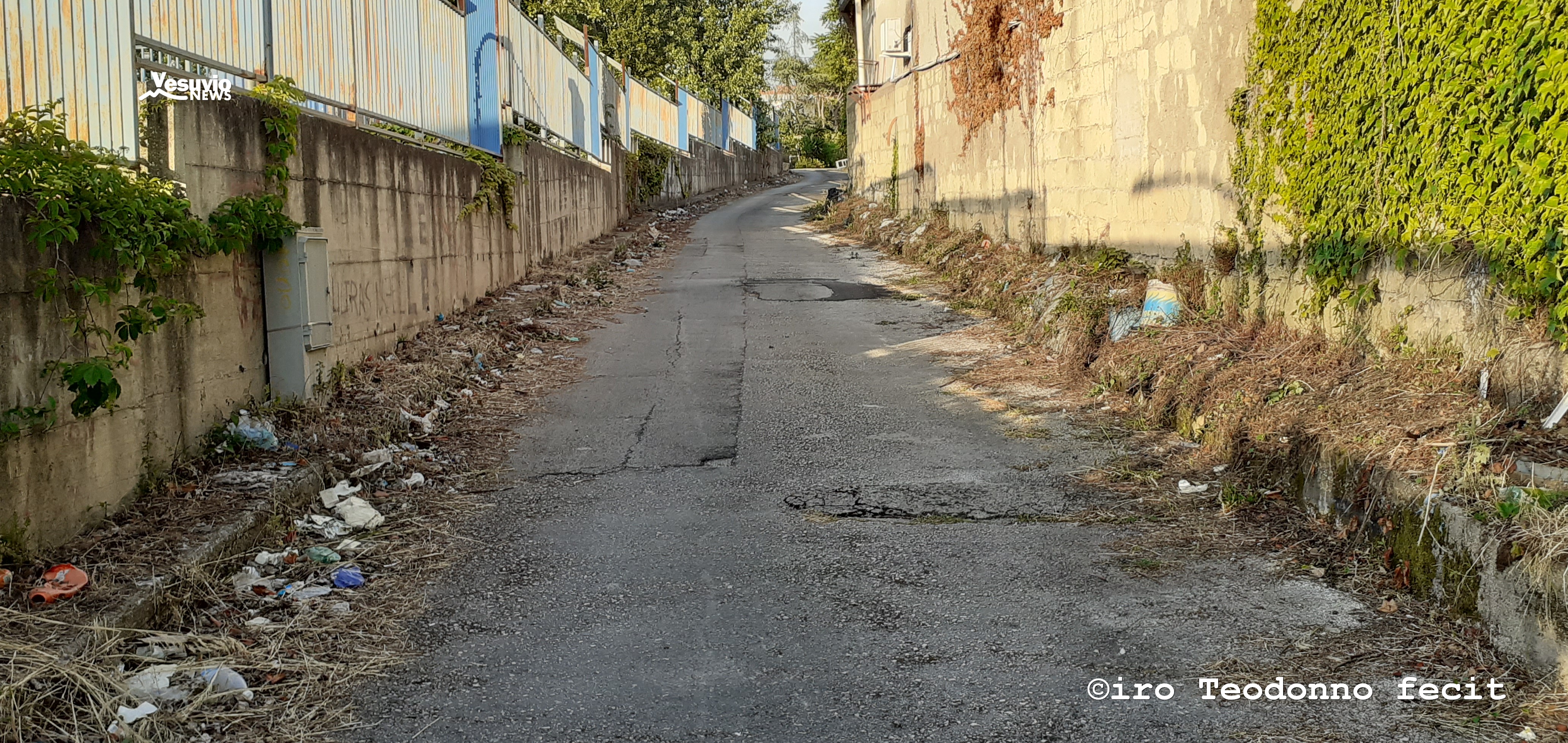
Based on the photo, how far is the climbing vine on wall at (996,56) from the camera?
12.1 m

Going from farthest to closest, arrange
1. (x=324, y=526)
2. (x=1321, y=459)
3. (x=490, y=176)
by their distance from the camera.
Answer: (x=490, y=176) → (x=324, y=526) → (x=1321, y=459)

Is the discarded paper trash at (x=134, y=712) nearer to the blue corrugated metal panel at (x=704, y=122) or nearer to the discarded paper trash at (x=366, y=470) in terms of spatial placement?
the discarded paper trash at (x=366, y=470)

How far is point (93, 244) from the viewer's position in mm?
4484

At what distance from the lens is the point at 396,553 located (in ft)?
16.1

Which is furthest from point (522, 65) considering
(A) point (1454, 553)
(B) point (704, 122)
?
(B) point (704, 122)

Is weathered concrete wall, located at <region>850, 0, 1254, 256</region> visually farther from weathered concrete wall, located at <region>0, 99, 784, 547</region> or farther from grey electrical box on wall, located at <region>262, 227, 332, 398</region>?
grey electrical box on wall, located at <region>262, 227, 332, 398</region>

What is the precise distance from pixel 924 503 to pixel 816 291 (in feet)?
26.9

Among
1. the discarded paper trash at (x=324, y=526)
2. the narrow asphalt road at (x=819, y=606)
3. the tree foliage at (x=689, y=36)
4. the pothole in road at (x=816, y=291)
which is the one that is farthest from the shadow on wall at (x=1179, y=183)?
the tree foliage at (x=689, y=36)

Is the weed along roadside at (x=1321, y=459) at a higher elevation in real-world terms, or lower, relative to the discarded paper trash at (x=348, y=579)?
higher

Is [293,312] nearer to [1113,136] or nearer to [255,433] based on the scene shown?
[255,433]

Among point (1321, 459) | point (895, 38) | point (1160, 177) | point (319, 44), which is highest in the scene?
point (895, 38)

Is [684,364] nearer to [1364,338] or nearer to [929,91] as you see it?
[1364,338]

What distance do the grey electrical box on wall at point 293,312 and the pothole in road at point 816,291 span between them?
6.79 metres

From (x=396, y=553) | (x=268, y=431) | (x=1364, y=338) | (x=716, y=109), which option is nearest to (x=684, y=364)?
(x=268, y=431)
